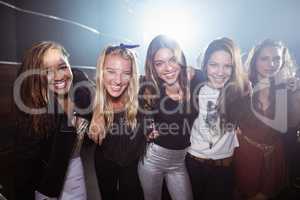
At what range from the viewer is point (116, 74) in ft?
6.13

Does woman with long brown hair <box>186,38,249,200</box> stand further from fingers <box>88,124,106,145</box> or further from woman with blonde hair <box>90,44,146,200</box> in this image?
fingers <box>88,124,106,145</box>

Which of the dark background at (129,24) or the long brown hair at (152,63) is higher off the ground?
the dark background at (129,24)

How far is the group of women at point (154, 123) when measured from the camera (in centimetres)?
186

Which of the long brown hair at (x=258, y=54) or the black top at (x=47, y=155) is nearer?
the black top at (x=47, y=155)

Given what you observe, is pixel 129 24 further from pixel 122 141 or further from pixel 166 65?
pixel 122 141

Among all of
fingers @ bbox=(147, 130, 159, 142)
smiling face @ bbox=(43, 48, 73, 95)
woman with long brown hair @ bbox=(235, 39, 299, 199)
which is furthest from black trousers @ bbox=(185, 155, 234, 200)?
smiling face @ bbox=(43, 48, 73, 95)

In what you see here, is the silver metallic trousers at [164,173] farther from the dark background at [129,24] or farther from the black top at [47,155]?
the dark background at [129,24]

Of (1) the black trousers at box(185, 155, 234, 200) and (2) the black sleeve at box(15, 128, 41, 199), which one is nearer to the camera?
(2) the black sleeve at box(15, 128, 41, 199)

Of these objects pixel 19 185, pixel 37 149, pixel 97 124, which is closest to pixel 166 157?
pixel 97 124

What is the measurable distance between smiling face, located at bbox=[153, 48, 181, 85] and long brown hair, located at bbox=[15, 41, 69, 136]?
0.57 metres

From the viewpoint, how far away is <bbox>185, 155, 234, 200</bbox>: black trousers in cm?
201

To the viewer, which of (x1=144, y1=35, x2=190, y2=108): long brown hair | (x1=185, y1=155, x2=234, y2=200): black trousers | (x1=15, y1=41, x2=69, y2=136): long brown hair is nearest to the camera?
(x1=15, y1=41, x2=69, y2=136): long brown hair

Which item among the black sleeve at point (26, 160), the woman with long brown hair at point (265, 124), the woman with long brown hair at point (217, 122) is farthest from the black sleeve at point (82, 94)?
the woman with long brown hair at point (265, 124)

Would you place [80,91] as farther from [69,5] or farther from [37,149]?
[69,5]
